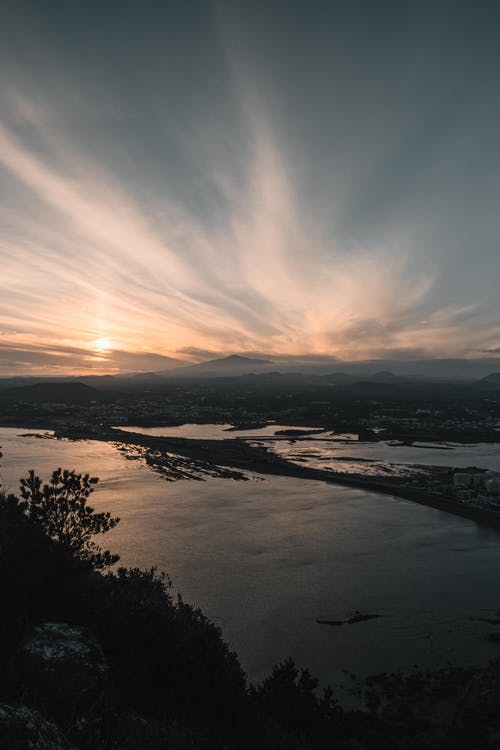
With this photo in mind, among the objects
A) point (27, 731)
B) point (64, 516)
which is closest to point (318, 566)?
point (64, 516)

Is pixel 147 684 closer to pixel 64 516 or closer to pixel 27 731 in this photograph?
pixel 27 731

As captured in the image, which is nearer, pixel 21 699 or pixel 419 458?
pixel 21 699

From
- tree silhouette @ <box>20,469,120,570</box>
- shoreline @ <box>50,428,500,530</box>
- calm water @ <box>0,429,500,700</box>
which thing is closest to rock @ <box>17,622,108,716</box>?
tree silhouette @ <box>20,469,120,570</box>

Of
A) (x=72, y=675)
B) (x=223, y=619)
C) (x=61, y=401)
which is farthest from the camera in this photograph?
(x=61, y=401)

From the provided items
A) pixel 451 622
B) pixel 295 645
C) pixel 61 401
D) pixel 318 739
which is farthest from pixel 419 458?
pixel 61 401

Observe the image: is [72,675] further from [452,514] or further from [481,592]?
[452,514]

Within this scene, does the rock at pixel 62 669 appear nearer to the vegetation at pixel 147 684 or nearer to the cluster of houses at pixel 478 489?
the vegetation at pixel 147 684
